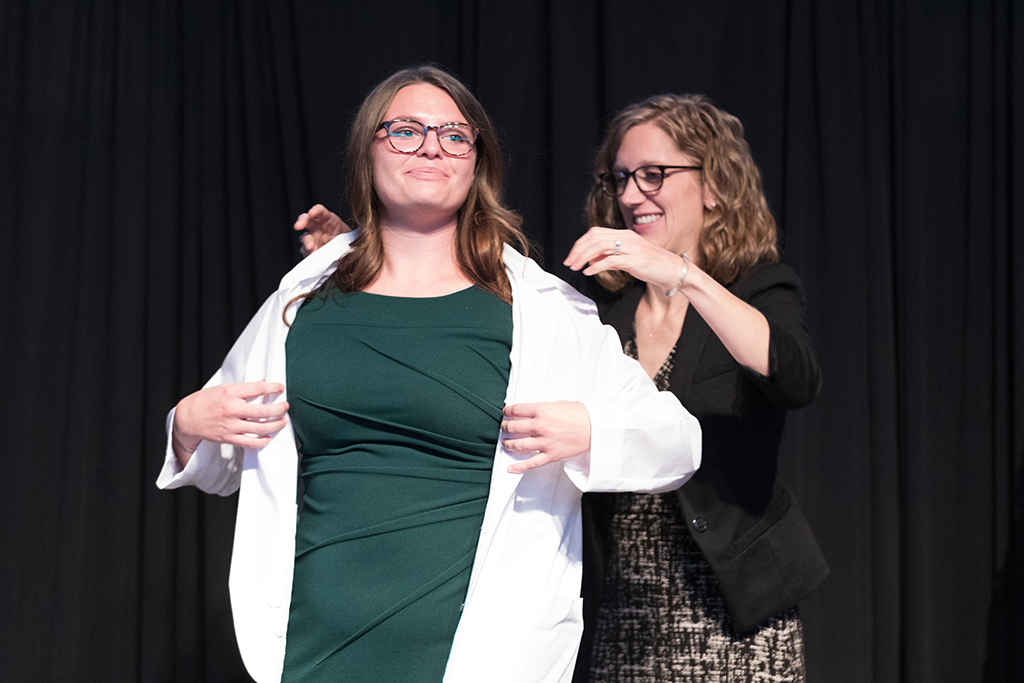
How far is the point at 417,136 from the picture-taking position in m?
1.44

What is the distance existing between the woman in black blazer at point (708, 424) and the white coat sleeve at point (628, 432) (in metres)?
0.16

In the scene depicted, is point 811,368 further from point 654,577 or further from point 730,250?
point 654,577

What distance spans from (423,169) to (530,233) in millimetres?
1361

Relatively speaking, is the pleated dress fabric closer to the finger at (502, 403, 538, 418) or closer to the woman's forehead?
the finger at (502, 403, 538, 418)

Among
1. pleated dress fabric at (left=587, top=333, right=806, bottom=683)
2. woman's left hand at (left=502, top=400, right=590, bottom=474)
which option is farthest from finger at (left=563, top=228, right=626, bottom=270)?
pleated dress fabric at (left=587, top=333, right=806, bottom=683)

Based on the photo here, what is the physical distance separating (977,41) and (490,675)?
7.83 feet

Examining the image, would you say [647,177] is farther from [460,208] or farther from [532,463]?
[532,463]

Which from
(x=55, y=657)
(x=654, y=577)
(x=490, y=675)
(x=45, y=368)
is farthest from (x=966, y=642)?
(x=45, y=368)

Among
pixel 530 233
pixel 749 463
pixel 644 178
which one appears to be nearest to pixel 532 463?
pixel 749 463

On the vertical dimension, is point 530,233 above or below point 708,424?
above

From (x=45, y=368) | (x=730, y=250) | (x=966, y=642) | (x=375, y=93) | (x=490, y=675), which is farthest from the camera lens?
(x=45, y=368)

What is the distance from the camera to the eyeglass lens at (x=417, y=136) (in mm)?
1433

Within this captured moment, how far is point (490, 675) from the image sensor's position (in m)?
1.20

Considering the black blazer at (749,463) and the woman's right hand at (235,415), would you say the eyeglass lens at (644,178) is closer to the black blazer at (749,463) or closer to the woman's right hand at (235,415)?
the black blazer at (749,463)
